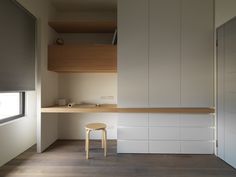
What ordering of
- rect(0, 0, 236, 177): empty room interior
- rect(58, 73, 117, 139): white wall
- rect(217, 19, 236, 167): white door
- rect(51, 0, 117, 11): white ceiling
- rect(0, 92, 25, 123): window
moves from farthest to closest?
rect(58, 73, 117, 139): white wall
rect(51, 0, 117, 11): white ceiling
rect(0, 92, 25, 123): window
rect(0, 0, 236, 177): empty room interior
rect(217, 19, 236, 167): white door

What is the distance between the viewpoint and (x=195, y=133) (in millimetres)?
3217

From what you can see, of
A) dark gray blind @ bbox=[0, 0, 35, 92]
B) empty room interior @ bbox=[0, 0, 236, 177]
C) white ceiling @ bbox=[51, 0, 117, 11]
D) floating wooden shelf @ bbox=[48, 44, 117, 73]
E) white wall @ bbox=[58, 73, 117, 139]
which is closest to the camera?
dark gray blind @ bbox=[0, 0, 35, 92]

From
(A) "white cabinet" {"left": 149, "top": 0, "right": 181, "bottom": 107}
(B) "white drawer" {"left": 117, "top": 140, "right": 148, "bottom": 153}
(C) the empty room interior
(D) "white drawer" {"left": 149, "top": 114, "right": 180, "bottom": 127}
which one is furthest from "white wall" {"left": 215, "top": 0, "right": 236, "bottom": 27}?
(B) "white drawer" {"left": 117, "top": 140, "right": 148, "bottom": 153}

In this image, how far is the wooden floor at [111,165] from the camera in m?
2.52

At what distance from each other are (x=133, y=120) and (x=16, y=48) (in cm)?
213

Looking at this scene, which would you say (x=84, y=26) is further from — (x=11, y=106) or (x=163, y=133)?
(x=163, y=133)

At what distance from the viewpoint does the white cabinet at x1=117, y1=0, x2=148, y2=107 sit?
3227 mm

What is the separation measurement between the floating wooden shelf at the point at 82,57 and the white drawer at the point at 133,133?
114cm

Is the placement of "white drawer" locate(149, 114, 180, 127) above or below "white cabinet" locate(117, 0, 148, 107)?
below

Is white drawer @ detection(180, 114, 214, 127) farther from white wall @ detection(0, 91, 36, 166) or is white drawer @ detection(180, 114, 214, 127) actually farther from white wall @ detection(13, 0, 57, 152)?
white wall @ detection(0, 91, 36, 166)

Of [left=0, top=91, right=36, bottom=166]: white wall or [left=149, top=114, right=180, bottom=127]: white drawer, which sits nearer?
[left=0, top=91, right=36, bottom=166]: white wall

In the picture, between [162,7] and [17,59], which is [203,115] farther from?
[17,59]

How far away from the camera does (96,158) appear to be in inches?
120

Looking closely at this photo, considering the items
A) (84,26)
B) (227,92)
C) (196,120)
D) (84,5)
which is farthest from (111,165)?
(84,5)
